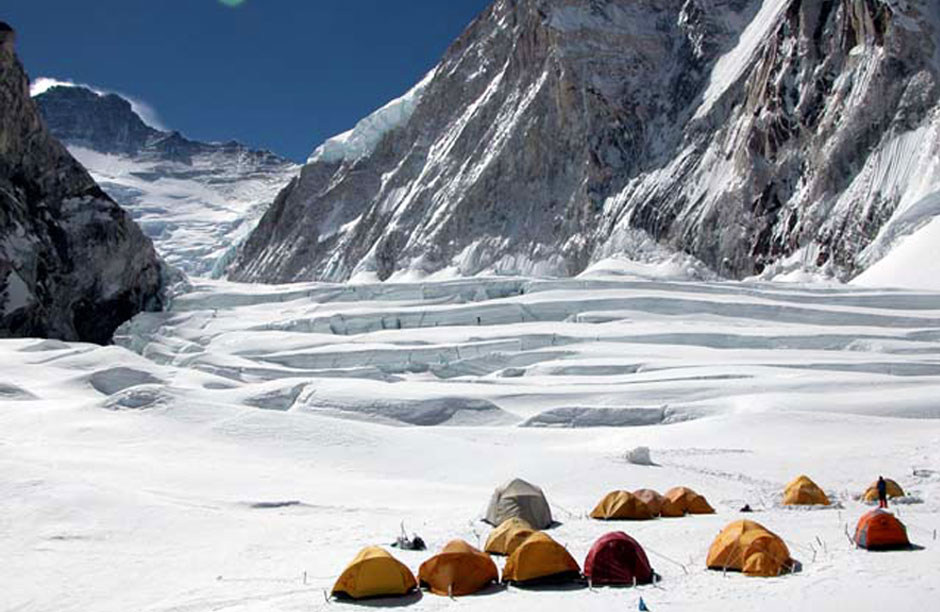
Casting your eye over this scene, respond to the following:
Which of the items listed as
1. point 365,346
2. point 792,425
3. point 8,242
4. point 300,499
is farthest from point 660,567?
point 8,242

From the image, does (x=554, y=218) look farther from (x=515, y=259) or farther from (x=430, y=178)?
(x=430, y=178)

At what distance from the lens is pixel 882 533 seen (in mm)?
14508

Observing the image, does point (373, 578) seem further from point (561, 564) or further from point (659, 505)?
point (659, 505)

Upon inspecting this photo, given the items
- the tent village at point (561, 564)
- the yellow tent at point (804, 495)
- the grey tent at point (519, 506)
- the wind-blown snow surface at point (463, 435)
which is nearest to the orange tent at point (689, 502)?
the wind-blown snow surface at point (463, 435)

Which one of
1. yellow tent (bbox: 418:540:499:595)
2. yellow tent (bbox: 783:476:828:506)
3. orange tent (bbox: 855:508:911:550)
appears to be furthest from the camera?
yellow tent (bbox: 783:476:828:506)

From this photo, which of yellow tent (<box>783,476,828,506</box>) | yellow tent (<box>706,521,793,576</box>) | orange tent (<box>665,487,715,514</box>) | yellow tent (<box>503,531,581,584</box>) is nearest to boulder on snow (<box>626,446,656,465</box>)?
orange tent (<box>665,487,715,514</box>)

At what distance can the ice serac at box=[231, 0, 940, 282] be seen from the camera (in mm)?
61219

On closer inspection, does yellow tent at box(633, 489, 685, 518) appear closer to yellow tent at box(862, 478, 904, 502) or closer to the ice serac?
yellow tent at box(862, 478, 904, 502)

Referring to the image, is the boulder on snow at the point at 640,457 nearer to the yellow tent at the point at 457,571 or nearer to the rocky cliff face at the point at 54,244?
the yellow tent at the point at 457,571

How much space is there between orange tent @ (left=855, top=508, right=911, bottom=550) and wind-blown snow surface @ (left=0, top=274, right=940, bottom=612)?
385 mm

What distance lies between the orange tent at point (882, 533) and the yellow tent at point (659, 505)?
206 inches

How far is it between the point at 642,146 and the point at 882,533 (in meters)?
71.8

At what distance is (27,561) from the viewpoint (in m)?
15.5

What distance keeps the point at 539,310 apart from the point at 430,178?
50.2m
